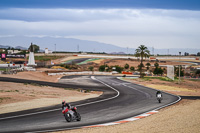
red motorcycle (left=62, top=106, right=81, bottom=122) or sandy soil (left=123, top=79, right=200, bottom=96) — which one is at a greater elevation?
red motorcycle (left=62, top=106, right=81, bottom=122)

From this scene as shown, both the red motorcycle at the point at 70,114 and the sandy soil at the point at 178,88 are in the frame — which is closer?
the red motorcycle at the point at 70,114

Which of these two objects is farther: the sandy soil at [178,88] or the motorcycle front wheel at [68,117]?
the sandy soil at [178,88]

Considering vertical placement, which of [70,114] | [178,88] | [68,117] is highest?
[70,114]

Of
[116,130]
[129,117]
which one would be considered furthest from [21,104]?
[116,130]

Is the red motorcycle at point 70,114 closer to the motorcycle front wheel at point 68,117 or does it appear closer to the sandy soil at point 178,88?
the motorcycle front wheel at point 68,117

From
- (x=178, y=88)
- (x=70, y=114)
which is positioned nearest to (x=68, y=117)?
(x=70, y=114)

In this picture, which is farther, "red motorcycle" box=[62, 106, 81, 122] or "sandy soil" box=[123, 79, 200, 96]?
"sandy soil" box=[123, 79, 200, 96]

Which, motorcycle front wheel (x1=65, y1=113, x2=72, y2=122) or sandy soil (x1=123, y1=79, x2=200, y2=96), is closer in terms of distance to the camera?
motorcycle front wheel (x1=65, y1=113, x2=72, y2=122)

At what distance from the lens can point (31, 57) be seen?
332 ft

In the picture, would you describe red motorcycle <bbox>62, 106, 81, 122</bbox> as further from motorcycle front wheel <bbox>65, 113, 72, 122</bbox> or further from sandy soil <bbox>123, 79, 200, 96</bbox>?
sandy soil <bbox>123, 79, 200, 96</bbox>

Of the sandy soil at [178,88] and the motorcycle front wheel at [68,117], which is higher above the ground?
the motorcycle front wheel at [68,117]

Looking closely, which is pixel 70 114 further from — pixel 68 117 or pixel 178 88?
pixel 178 88

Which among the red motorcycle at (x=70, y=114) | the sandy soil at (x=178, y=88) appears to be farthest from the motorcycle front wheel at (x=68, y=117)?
the sandy soil at (x=178, y=88)

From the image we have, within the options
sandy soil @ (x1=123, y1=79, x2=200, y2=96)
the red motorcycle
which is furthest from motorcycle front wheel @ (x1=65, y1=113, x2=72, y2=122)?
sandy soil @ (x1=123, y1=79, x2=200, y2=96)
